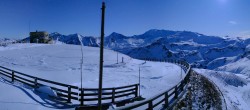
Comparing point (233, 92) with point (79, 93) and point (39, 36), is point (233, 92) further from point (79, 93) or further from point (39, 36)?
point (39, 36)

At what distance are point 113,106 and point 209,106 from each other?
5922 millimetres

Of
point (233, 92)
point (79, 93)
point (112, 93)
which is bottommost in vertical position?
point (233, 92)

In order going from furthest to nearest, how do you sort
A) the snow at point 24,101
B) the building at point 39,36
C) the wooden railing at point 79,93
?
the building at point 39,36 < the wooden railing at point 79,93 < the snow at point 24,101

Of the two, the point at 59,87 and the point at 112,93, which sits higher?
the point at 112,93

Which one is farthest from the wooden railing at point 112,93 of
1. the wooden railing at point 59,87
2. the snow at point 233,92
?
the snow at point 233,92

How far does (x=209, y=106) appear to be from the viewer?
17.3 metres

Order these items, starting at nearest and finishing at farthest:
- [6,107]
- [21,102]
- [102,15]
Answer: [102,15] → [6,107] → [21,102]

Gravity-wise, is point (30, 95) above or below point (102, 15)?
below

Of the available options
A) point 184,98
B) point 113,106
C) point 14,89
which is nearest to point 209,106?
point 184,98

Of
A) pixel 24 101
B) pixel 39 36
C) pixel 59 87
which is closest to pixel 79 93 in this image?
pixel 24 101

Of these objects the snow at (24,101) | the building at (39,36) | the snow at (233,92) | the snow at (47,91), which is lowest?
the snow at (233,92)

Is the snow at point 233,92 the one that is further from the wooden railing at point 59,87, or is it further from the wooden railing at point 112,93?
the wooden railing at point 59,87

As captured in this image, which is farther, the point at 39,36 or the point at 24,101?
the point at 39,36

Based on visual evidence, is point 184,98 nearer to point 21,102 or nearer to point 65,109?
point 65,109
